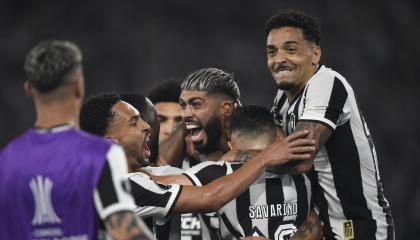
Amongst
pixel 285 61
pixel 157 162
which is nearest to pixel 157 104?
pixel 157 162

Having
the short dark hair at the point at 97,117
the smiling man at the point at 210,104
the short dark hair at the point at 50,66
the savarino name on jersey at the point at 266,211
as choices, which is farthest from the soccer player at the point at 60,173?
the smiling man at the point at 210,104

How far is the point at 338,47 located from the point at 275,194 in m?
6.11

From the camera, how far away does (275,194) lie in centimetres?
363

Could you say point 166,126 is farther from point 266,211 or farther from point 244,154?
point 266,211

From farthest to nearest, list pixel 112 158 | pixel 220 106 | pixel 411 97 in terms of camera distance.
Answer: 1. pixel 411 97
2. pixel 220 106
3. pixel 112 158

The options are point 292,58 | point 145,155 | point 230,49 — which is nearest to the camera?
point 145,155

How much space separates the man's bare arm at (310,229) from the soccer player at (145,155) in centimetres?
45

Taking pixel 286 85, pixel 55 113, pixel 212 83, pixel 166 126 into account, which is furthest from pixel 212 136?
pixel 55 113

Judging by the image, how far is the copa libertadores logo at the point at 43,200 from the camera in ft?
8.35

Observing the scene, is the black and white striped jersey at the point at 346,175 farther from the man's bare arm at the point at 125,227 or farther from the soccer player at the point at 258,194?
the man's bare arm at the point at 125,227

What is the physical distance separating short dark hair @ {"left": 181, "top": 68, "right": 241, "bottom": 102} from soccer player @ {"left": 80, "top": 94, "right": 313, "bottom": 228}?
0.88m

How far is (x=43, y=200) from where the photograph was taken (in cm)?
255

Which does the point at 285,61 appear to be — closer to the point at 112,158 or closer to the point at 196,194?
the point at 196,194

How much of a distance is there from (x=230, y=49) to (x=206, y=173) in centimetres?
617
